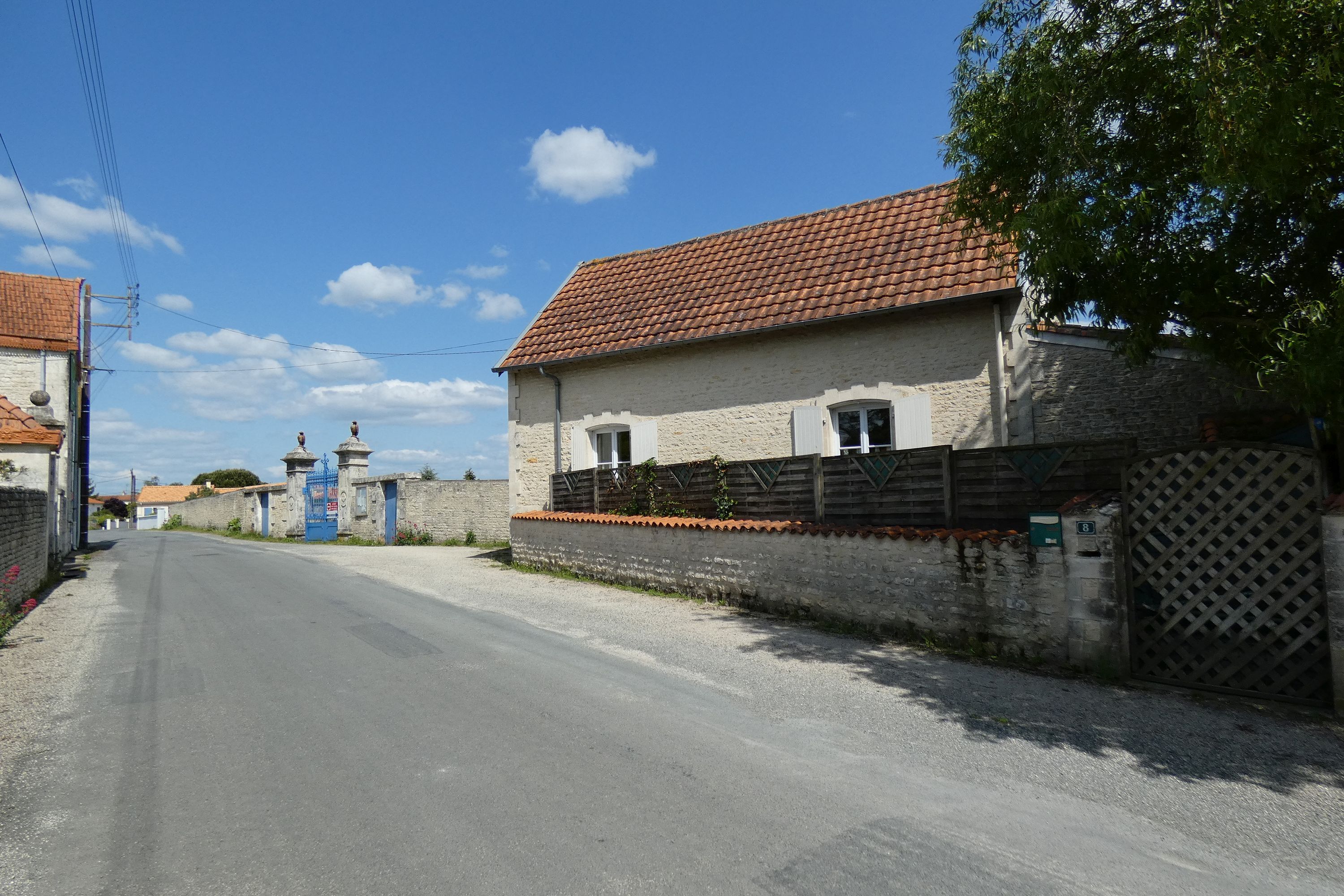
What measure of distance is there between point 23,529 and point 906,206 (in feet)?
48.5

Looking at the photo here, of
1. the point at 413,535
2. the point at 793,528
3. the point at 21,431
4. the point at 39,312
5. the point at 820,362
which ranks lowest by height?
the point at 413,535

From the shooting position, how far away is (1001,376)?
34.3 feet

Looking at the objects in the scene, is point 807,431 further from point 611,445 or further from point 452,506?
point 452,506

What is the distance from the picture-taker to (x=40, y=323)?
21.2 meters

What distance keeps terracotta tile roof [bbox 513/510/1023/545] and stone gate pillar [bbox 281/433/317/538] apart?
15.4 metres

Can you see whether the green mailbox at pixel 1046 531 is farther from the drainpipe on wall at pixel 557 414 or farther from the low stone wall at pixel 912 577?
the drainpipe on wall at pixel 557 414

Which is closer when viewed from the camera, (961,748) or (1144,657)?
(961,748)

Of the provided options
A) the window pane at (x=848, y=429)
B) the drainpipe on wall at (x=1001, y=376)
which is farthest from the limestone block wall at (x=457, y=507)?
the drainpipe on wall at (x=1001, y=376)

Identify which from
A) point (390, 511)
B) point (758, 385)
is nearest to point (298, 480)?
point (390, 511)

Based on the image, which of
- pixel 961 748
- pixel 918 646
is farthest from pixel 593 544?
pixel 961 748

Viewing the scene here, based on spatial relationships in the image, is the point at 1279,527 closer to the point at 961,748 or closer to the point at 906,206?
the point at 961,748

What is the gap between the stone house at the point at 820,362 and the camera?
33.3 ft

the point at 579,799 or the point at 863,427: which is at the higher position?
the point at 863,427

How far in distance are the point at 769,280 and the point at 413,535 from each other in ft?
43.8
